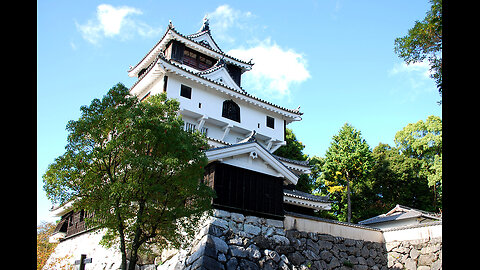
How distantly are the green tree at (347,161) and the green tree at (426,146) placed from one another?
6697mm

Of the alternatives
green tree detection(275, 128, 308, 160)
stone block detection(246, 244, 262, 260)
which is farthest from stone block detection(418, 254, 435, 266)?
green tree detection(275, 128, 308, 160)

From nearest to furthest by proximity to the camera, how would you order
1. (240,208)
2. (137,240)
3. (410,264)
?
(137,240) → (240,208) → (410,264)

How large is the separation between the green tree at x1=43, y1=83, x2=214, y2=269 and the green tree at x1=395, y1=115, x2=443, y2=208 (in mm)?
26465

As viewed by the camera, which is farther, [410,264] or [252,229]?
[410,264]

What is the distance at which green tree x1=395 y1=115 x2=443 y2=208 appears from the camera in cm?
3138

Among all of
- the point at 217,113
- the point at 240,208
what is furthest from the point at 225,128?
the point at 240,208

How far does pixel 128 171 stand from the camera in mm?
10742

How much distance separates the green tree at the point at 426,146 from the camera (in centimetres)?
3138

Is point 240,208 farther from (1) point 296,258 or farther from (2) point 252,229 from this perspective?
(1) point 296,258

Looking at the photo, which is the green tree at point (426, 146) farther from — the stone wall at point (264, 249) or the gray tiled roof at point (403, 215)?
the stone wall at point (264, 249)

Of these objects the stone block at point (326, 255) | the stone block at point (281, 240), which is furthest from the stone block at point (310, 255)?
the stone block at point (281, 240)

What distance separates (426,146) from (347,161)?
33.0ft

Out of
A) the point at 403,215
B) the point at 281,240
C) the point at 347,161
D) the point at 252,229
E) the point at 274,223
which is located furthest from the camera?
the point at 347,161

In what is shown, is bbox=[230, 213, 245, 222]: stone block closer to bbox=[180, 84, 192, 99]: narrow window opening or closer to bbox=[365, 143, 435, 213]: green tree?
bbox=[180, 84, 192, 99]: narrow window opening
